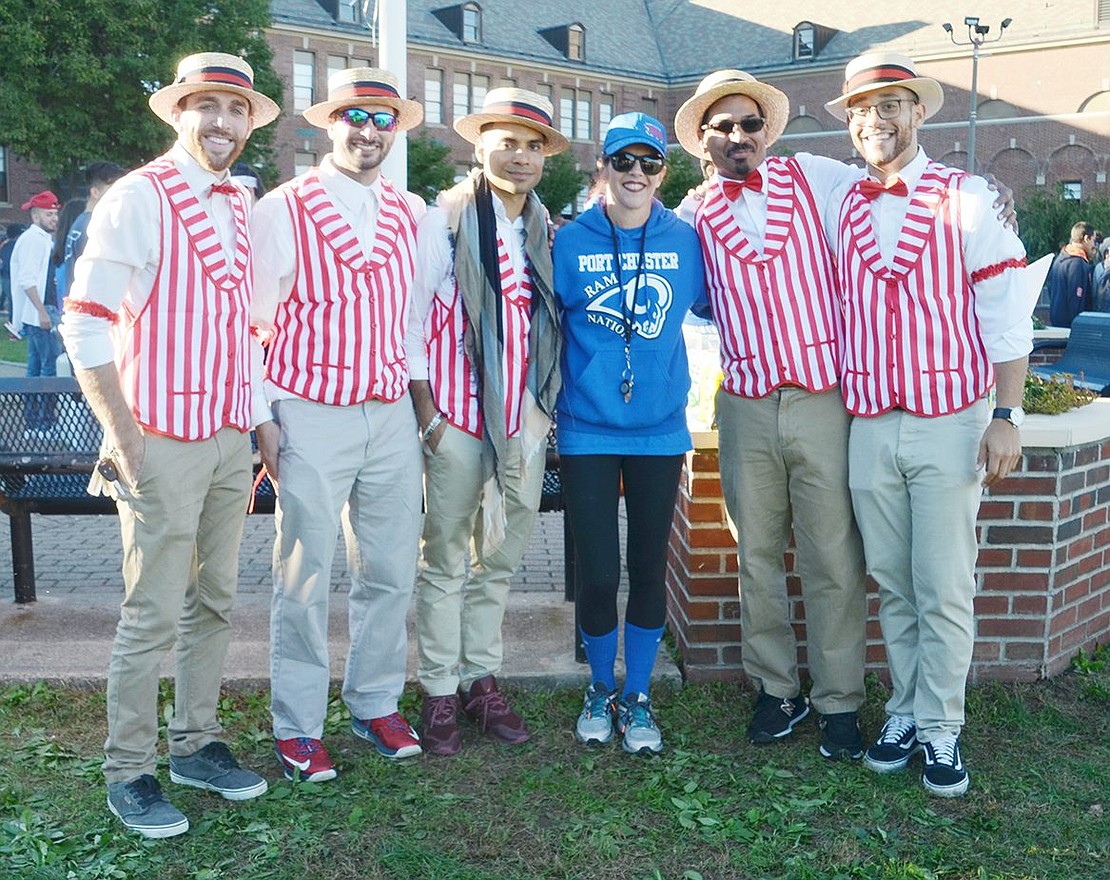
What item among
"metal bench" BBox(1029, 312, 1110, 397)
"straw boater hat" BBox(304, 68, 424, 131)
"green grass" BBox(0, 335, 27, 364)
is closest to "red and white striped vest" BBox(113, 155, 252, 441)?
"straw boater hat" BBox(304, 68, 424, 131)

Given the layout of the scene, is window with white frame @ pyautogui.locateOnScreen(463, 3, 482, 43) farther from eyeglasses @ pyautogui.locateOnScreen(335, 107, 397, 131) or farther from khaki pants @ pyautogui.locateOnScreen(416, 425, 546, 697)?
khaki pants @ pyautogui.locateOnScreen(416, 425, 546, 697)

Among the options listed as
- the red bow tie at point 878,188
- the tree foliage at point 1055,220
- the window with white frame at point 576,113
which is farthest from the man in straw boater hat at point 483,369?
the window with white frame at point 576,113

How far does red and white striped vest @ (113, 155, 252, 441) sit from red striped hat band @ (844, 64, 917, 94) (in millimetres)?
1980

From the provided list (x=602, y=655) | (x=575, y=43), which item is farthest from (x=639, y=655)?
(x=575, y=43)

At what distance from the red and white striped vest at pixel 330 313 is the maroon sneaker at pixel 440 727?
1.08 m

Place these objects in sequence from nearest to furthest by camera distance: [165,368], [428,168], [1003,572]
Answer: [165,368]
[1003,572]
[428,168]

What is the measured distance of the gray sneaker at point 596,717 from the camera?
4.16m

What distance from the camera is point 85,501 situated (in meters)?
5.20

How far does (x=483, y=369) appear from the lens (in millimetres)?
3898

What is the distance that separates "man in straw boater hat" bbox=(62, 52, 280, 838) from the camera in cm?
328

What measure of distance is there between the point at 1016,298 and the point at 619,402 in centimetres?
123

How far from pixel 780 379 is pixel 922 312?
0.48 metres

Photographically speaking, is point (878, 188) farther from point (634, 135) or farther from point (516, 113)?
point (516, 113)

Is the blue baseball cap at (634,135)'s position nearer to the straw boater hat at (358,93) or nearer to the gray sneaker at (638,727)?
the straw boater hat at (358,93)
